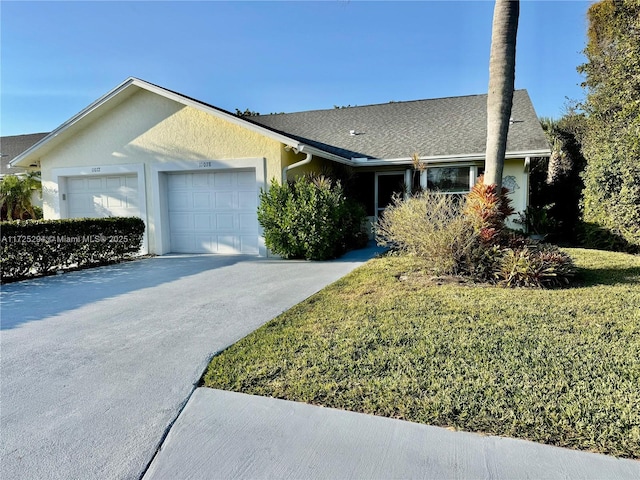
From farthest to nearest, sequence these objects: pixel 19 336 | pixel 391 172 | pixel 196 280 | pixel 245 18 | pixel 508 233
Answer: pixel 391 172
pixel 245 18
pixel 196 280
pixel 508 233
pixel 19 336

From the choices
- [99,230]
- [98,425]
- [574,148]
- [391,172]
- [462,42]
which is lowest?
[98,425]

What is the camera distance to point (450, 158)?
11.9 metres

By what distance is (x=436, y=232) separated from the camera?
689 cm

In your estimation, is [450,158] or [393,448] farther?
[450,158]

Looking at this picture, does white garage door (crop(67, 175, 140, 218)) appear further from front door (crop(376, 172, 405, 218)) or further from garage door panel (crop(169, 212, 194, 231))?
front door (crop(376, 172, 405, 218))

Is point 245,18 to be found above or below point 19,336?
above

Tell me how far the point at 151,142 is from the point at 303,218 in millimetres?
5593

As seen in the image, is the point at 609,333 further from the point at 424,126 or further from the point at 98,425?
the point at 424,126

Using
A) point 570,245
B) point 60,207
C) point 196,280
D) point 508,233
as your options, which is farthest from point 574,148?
point 60,207

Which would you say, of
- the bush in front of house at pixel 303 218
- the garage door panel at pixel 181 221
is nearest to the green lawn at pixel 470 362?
the bush in front of house at pixel 303 218

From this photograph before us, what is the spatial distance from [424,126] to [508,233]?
8.22 metres

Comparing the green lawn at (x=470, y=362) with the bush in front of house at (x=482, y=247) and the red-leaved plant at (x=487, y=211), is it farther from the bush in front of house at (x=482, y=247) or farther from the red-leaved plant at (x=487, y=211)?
the red-leaved plant at (x=487, y=211)

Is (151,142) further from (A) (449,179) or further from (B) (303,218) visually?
(A) (449,179)

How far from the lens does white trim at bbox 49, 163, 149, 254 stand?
11695 mm
